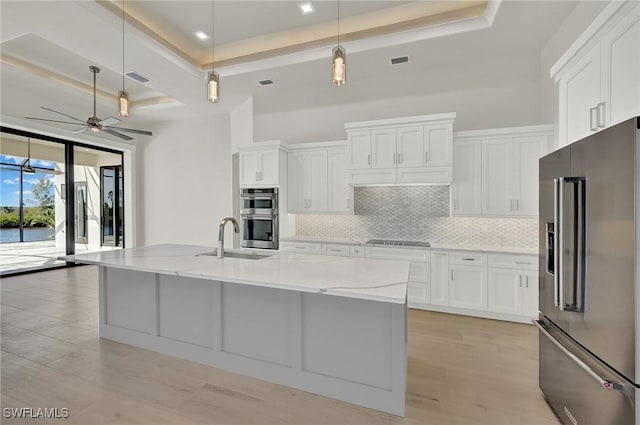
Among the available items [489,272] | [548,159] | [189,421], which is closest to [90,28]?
[189,421]

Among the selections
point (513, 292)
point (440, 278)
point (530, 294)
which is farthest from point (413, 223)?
point (530, 294)

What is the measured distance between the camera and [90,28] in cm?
333

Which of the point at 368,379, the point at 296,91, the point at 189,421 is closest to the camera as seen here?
the point at 189,421

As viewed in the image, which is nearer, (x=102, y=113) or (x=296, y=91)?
(x=296, y=91)

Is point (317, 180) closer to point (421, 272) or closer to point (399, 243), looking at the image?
point (399, 243)

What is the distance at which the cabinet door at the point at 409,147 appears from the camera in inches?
153

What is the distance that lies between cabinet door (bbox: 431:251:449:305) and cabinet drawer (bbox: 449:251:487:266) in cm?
8

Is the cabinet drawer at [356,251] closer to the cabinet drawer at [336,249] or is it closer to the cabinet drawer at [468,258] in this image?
the cabinet drawer at [336,249]

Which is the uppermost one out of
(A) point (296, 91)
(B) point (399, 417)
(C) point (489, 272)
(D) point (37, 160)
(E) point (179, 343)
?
(A) point (296, 91)

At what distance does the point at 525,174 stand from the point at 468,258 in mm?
1216

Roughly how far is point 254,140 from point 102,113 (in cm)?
360

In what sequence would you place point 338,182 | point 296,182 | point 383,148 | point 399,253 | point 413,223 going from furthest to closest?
point 296,182 < point 338,182 < point 413,223 < point 383,148 < point 399,253

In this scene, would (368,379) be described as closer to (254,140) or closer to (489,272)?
(489,272)

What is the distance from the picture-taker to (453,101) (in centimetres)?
427
